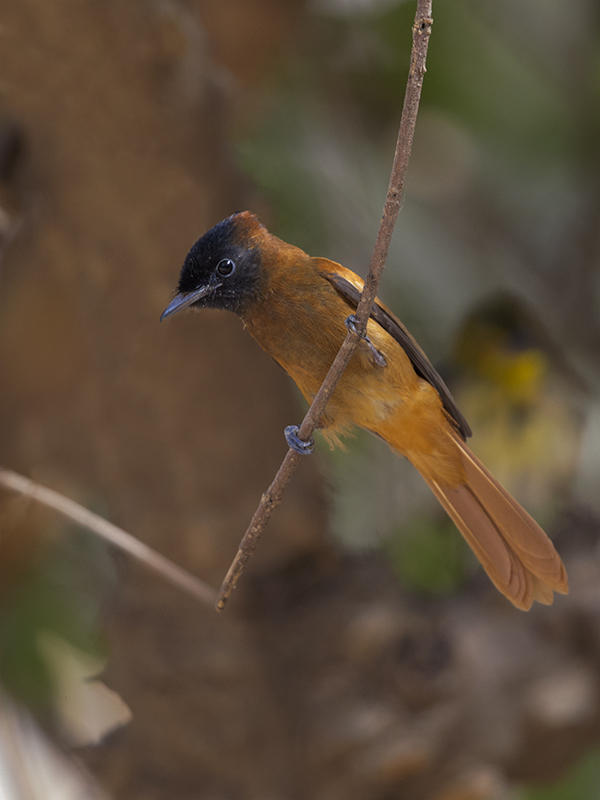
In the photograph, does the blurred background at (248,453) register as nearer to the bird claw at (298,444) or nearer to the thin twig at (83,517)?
the thin twig at (83,517)

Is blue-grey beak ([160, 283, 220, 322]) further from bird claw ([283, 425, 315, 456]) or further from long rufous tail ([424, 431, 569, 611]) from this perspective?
long rufous tail ([424, 431, 569, 611])

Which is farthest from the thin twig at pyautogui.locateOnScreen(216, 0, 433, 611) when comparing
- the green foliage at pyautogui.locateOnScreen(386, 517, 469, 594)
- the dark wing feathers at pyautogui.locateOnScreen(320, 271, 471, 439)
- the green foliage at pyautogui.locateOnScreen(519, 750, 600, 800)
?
the green foliage at pyautogui.locateOnScreen(519, 750, 600, 800)

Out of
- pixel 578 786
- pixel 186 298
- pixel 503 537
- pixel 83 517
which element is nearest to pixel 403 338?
pixel 503 537

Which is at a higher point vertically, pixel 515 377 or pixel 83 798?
pixel 515 377

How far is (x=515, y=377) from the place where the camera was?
12.2 ft

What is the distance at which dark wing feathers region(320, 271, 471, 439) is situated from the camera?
5.89 ft

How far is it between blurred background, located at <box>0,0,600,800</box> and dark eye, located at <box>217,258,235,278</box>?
0.88 meters

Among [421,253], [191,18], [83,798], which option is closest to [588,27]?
[421,253]

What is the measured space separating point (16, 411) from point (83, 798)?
4.16ft

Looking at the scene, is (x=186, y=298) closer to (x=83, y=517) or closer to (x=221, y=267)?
(x=221, y=267)

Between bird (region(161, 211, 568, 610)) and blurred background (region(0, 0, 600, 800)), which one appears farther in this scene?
blurred background (region(0, 0, 600, 800))

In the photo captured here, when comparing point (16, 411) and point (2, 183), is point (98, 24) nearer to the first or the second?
point (2, 183)

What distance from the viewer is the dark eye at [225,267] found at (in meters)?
1.48

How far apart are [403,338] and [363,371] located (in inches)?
4.1
